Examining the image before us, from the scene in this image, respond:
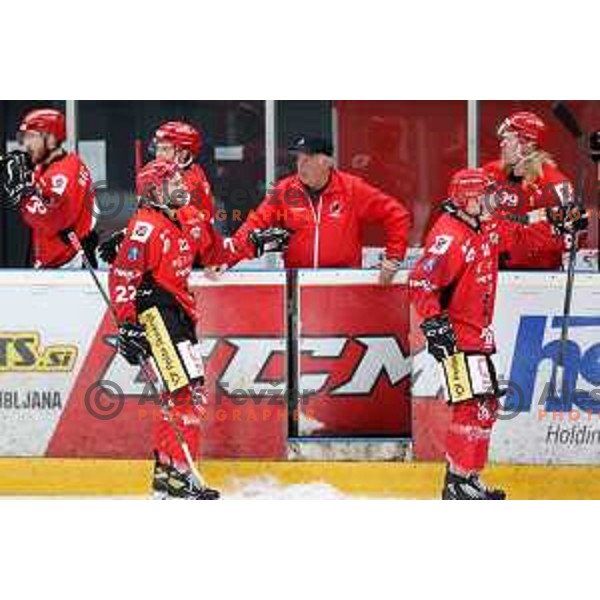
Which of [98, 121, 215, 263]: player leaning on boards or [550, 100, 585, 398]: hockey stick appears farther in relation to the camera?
[98, 121, 215, 263]: player leaning on boards

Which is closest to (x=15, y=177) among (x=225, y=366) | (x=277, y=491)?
(x=225, y=366)

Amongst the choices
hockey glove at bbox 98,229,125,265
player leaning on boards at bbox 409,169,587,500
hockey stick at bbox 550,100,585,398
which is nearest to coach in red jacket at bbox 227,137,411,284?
player leaning on boards at bbox 409,169,587,500

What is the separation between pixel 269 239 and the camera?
19.5 ft

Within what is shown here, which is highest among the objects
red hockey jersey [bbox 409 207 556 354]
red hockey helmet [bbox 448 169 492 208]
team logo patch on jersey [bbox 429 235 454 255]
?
red hockey helmet [bbox 448 169 492 208]

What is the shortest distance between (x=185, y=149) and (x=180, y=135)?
0.06m

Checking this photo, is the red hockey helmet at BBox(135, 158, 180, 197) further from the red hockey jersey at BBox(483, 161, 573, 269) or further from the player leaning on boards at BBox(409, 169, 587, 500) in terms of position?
the red hockey jersey at BBox(483, 161, 573, 269)

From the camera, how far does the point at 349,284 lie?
587 cm

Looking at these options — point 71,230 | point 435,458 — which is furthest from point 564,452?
point 71,230

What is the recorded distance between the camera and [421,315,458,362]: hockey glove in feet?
18.9

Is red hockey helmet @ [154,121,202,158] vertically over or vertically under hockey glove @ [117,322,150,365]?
over

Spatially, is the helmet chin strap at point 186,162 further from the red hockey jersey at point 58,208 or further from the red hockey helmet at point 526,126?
the red hockey helmet at point 526,126

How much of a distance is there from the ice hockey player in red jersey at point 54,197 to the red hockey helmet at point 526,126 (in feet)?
5.66

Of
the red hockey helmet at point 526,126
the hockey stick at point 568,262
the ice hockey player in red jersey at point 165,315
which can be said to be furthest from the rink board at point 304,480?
the red hockey helmet at point 526,126

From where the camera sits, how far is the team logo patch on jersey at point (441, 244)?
577 cm
